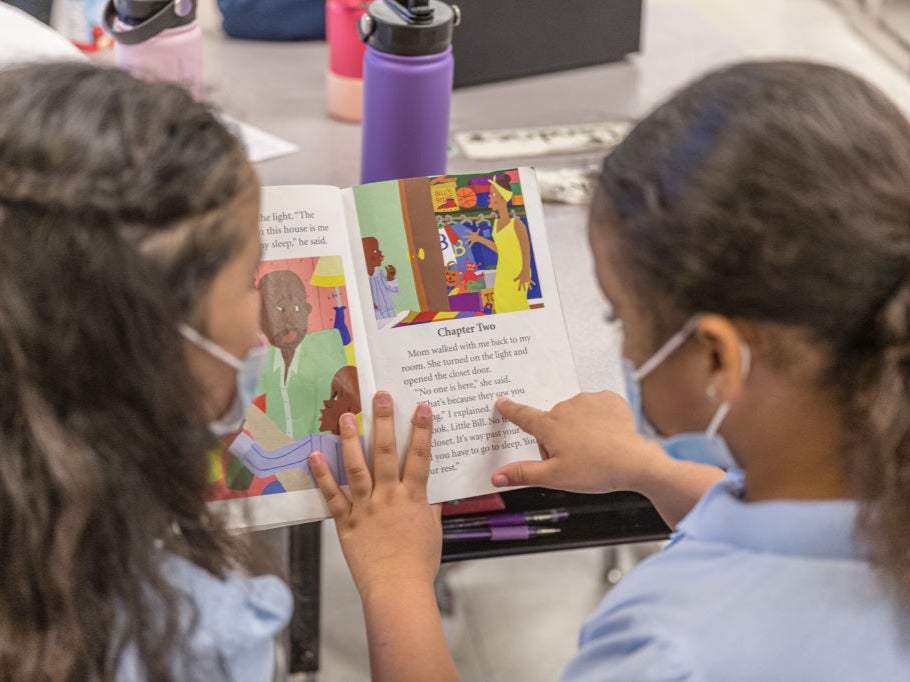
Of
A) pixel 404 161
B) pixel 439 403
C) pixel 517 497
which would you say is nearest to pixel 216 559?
pixel 439 403

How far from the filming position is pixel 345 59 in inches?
50.0

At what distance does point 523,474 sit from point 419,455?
0.08 m

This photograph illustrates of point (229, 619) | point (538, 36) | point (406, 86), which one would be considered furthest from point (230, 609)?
point (538, 36)

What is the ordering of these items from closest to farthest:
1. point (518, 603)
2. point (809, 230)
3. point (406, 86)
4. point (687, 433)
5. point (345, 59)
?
point (809, 230) → point (687, 433) → point (406, 86) → point (345, 59) → point (518, 603)

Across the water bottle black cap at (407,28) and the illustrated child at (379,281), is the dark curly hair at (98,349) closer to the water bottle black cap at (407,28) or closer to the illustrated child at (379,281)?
the illustrated child at (379,281)

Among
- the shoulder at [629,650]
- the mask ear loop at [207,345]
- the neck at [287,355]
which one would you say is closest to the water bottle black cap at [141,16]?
the neck at [287,355]

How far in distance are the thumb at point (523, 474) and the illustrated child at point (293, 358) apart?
0.15 metres

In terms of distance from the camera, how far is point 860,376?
60cm

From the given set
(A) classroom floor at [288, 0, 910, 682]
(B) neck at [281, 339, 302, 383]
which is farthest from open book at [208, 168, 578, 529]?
(A) classroom floor at [288, 0, 910, 682]

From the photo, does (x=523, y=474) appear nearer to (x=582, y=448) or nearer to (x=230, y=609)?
(x=582, y=448)

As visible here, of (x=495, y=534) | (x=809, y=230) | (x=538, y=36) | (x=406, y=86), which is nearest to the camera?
(x=809, y=230)

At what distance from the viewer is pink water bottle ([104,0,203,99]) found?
1.07m

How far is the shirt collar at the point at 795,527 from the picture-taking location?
610mm

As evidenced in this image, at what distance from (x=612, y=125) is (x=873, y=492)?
2.62 feet
